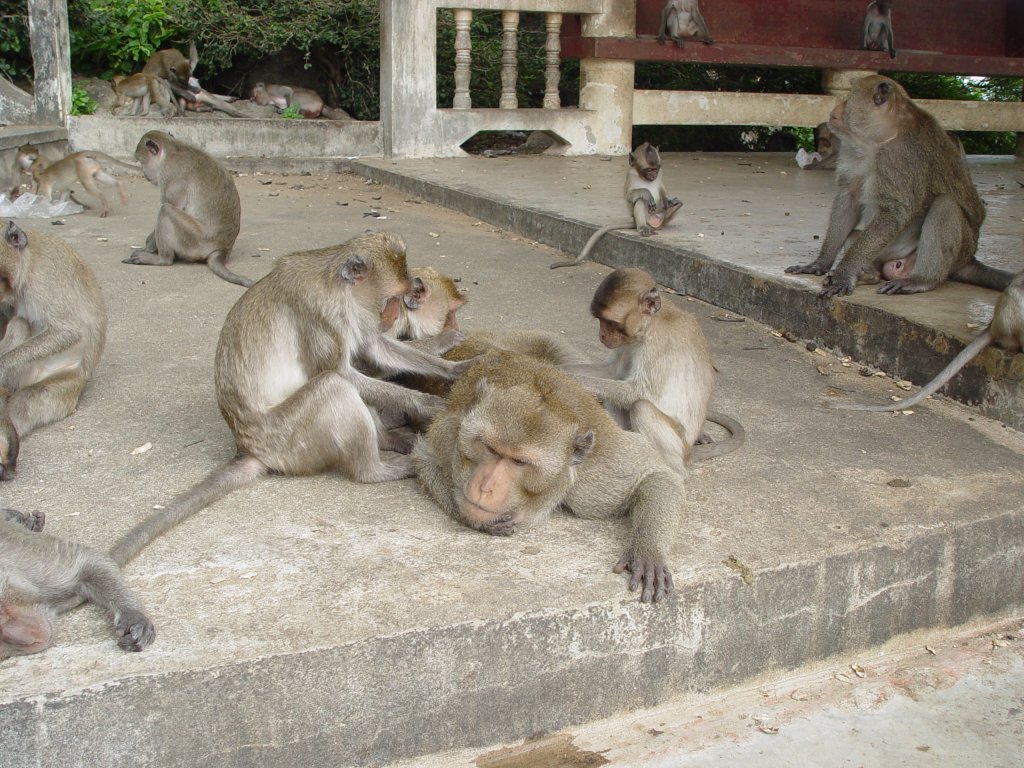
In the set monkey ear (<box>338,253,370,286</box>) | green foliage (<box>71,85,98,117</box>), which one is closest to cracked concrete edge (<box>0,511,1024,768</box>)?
monkey ear (<box>338,253,370,286</box>)

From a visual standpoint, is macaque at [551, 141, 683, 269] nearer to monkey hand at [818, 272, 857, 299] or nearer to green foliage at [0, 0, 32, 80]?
monkey hand at [818, 272, 857, 299]

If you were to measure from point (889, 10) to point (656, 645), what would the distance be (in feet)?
34.2

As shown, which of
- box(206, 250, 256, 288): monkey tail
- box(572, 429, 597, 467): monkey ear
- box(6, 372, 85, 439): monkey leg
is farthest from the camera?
box(206, 250, 256, 288): monkey tail

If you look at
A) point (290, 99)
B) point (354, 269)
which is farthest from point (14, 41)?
point (354, 269)

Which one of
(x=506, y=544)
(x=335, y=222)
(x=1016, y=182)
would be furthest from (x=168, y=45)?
(x=506, y=544)

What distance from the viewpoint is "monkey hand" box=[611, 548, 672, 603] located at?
2.43 metres

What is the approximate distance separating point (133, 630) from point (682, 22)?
383 inches

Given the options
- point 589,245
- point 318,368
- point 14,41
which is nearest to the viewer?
point 318,368

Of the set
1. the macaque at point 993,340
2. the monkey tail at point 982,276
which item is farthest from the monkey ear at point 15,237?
the monkey tail at point 982,276

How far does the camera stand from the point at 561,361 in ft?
12.3

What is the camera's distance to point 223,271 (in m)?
5.98

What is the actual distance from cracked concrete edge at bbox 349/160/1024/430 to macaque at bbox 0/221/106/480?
2.87m

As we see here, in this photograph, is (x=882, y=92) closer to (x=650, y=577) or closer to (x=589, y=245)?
(x=589, y=245)

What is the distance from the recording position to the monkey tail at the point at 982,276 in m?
4.72
